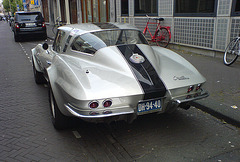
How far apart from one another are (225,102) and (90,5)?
54.7 ft

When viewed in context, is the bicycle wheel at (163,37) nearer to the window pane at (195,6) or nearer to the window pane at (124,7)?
the window pane at (195,6)

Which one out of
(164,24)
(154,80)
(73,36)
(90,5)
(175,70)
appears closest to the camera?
(154,80)

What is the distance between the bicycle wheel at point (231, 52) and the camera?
A: 6.56 metres

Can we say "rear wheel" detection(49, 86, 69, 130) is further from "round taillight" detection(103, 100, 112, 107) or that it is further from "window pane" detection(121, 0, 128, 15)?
"window pane" detection(121, 0, 128, 15)

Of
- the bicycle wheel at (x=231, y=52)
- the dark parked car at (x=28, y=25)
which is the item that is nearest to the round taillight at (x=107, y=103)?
the bicycle wheel at (x=231, y=52)

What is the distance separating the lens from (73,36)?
3.97 m

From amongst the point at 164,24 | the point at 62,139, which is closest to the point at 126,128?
the point at 62,139

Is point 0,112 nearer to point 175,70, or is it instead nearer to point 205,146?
point 175,70

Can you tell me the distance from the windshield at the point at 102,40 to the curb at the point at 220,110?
5.16 feet

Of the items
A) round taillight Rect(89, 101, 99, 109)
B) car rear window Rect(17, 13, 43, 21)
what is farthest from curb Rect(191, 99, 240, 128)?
car rear window Rect(17, 13, 43, 21)

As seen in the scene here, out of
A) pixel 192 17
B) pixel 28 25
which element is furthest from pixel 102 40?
pixel 28 25

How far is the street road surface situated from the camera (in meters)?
2.94

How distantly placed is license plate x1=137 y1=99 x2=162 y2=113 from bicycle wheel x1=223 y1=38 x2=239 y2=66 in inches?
177

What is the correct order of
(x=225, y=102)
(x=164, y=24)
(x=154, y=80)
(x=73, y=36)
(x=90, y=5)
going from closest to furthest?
(x=154, y=80) < (x=73, y=36) < (x=225, y=102) < (x=164, y=24) < (x=90, y=5)
